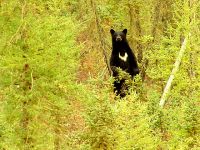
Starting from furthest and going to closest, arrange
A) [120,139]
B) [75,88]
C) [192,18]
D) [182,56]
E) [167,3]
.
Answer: [167,3], [192,18], [182,56], [75,88], [120,139]

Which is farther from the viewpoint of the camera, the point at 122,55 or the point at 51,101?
the point at 122,55

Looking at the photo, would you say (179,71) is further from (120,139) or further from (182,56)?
(120,139)

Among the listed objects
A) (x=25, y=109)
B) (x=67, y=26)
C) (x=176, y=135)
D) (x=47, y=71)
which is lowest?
(x=176, y=135)

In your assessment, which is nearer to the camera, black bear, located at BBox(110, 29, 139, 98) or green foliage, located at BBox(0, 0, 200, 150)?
green foliage, located at BBox(0, 0, 200, 150)

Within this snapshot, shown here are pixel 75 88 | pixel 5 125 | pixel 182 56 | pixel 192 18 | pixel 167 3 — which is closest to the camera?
pixel 5 125

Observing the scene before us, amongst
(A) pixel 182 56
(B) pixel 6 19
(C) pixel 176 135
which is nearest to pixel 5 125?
(B) pixel 6 19

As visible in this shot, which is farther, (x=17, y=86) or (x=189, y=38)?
(x=189, y=38)

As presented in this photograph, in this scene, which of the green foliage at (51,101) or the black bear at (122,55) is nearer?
the green foliage at (51,101)

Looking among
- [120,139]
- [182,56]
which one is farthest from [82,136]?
[182,56]

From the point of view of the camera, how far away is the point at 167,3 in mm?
14344

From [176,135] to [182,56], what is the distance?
15.5 feet

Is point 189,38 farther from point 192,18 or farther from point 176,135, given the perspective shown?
point 176,135

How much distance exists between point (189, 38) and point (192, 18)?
0.92m

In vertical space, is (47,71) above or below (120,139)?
above
